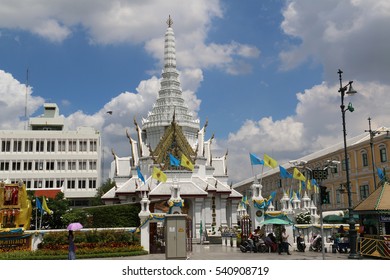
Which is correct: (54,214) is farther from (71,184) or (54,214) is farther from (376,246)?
(376,246)

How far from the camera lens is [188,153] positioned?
49.9m

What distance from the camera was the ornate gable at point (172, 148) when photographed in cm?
4878

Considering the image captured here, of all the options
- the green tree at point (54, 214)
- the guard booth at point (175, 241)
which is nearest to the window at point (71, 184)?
the green tree at point (54, 214)

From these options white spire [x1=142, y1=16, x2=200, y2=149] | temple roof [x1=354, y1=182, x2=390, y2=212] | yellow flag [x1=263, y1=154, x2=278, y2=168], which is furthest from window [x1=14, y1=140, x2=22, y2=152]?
temple roof [x1=354, y1=182, x2=390, y2=212]

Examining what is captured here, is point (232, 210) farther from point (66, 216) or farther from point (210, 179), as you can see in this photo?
point (66, 216)

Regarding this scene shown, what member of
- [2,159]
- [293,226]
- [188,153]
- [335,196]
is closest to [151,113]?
[188,153]

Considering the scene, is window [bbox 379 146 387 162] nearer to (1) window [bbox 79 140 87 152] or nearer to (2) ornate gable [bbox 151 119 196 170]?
(2) ornate gable [bbox 151 119 196 170]

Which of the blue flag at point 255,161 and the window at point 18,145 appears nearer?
the blue flag at point 255,161

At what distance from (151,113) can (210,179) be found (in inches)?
556

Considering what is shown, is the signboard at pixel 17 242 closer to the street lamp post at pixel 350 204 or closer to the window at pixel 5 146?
the street lamp post at pixel 350 204

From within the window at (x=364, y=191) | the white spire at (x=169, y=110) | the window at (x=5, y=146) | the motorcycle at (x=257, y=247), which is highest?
the white spire at (x=169, y=110)

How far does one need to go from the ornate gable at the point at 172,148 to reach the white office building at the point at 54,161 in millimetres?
18717

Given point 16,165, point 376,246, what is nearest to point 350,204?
point 376,246
